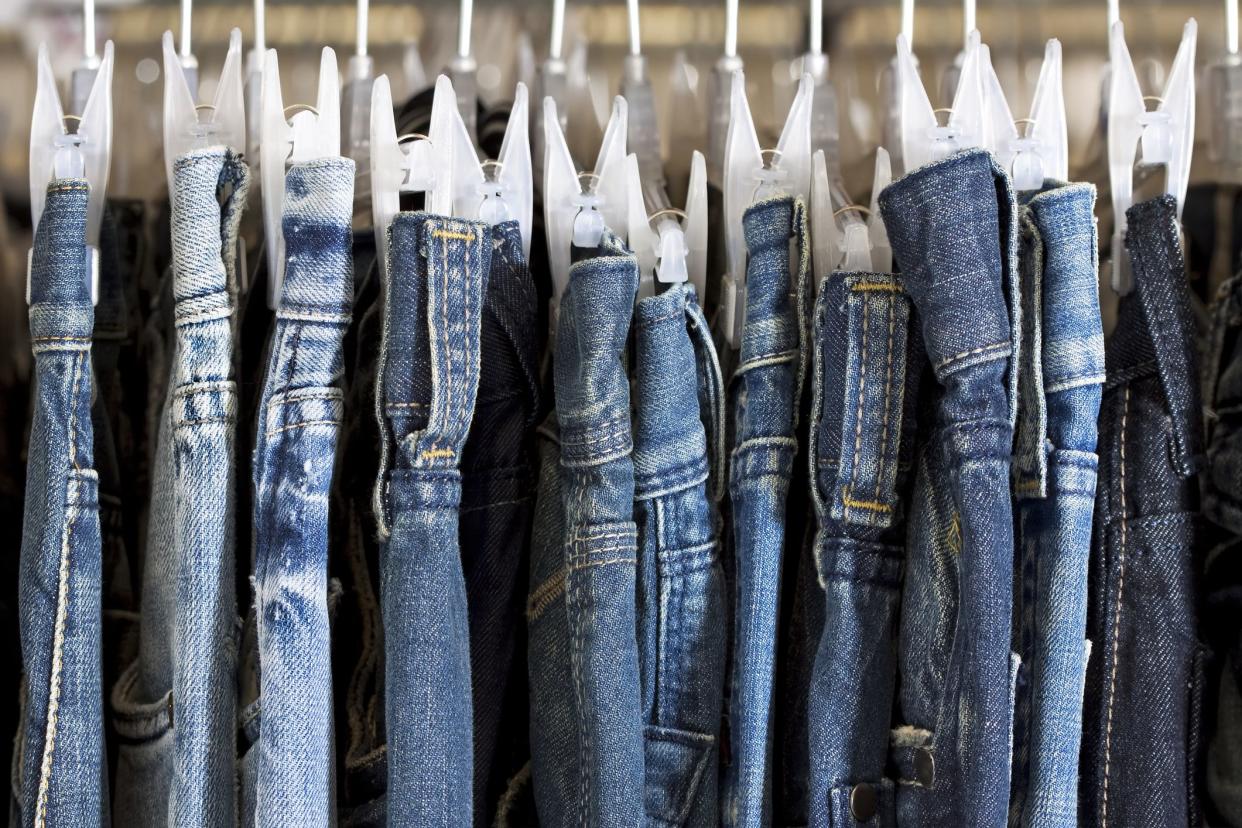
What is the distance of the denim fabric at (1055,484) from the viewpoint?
0.61 meters

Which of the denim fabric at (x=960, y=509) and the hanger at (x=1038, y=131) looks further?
the hanger at (x=1038, y=131)

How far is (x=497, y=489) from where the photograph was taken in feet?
2.20

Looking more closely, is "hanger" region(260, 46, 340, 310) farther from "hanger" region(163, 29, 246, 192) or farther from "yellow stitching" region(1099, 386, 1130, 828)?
"yellow stitching" region(1099, 386, 1130, 828)

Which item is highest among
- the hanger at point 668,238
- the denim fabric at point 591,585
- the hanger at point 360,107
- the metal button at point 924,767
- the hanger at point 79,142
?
the hanger at point 360,107

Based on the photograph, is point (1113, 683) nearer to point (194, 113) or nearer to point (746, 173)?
point (746, 173)

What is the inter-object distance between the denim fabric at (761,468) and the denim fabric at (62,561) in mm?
346

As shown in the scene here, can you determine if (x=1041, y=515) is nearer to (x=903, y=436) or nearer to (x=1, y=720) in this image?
(x=903, y=436)

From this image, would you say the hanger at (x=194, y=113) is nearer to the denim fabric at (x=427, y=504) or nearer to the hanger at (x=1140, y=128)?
the denim fabric at (x=427, y=504)

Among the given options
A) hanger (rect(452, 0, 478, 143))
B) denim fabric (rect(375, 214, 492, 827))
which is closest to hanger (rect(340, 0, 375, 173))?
hanger (rect(452, 0, 478, 143))

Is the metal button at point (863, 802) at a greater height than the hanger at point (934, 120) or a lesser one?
lesser

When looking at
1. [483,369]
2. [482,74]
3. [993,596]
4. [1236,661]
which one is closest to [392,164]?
[483,369]

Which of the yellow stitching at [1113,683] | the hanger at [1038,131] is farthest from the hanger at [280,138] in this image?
the yellow stitching at [1113,683]

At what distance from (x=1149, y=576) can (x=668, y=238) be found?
1.09 feet

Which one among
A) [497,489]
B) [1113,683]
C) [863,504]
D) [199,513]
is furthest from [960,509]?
[199,513]
